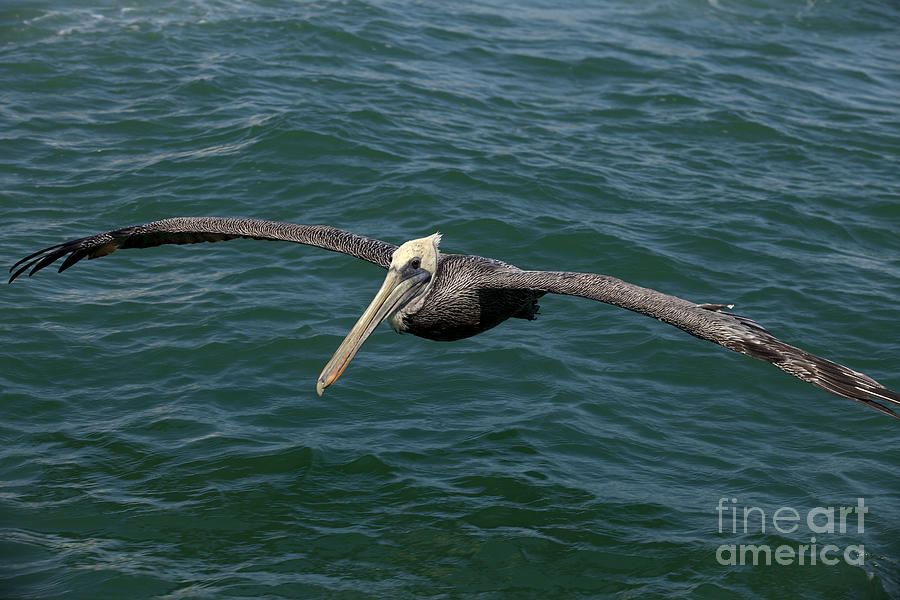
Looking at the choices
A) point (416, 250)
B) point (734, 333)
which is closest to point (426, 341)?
point (416, 250)

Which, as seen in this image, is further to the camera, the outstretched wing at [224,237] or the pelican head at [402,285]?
the outstretched wing at [224,237]

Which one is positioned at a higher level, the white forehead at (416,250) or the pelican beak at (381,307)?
the white forehead at (416,250)

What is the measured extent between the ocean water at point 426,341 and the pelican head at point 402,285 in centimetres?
235

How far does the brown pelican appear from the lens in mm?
8867

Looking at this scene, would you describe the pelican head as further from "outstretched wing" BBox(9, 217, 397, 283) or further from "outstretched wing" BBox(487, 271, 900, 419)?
"outstretched wing" BBox(487, 271, 900, 419)

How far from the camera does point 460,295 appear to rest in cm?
1127

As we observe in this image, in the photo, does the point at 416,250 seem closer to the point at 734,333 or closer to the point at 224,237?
the point at 224,237

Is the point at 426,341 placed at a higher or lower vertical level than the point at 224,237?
lower

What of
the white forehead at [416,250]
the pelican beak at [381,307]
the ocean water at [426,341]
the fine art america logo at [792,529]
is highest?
the white forehead at [416,250]

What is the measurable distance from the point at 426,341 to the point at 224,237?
3.80 metres

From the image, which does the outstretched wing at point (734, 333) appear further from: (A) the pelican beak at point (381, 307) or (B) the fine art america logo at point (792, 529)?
(B) the fine art america logo at point (792, 529)

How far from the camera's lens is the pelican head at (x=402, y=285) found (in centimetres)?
1049

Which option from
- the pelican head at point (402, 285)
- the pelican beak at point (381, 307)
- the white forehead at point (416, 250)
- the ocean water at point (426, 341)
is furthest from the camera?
the ocean water at point (426, 341)

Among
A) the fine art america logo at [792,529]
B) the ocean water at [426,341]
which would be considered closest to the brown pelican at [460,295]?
the ocean water at [426,341]
